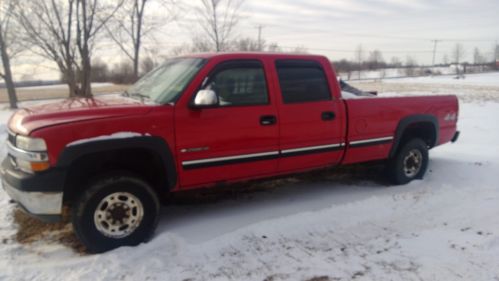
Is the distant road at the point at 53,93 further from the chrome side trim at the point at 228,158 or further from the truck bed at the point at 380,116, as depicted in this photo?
the chrome side trim at the point at 228,158

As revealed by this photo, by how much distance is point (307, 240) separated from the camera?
3.99 m

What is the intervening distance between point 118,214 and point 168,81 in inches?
60.1

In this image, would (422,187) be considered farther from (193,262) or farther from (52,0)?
(52,0)

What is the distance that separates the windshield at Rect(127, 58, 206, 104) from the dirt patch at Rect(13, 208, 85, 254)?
64.6 inches

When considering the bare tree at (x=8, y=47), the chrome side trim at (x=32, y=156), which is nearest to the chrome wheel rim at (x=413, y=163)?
the chrome side trim at (x=32, y=156)

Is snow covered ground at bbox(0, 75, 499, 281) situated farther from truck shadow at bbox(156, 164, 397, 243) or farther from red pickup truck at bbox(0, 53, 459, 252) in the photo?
red pickup truck at bbox(0, 53, 459, 252)

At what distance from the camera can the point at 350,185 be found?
19.1ft

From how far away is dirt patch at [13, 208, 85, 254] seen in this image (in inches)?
155

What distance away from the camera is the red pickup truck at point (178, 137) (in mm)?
3451

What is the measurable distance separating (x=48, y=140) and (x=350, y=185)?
415 cm

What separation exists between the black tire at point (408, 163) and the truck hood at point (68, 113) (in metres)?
3.70

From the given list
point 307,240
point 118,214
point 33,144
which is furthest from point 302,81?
point 33,144

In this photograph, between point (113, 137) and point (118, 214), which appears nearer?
point (113, 137)

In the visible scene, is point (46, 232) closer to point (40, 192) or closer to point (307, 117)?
point (40, 192)
